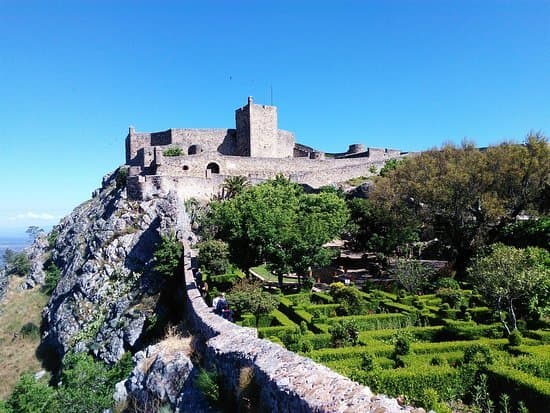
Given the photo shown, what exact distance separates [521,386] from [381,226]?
72.8 feet

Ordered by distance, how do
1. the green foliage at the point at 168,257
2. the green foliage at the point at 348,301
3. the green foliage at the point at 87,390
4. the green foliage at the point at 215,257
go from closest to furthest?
the green foliage at the point at 87,390
the green foliage at the point at 348,301
the green foliage at the point at 215,257
the green foliage at the point at 168,257

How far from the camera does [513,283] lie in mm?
14453

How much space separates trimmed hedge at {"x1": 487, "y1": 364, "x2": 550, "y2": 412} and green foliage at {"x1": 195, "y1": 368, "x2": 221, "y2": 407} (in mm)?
6414

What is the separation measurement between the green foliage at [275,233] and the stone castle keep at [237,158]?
13216mm

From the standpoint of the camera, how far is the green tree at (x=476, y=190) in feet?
87.2

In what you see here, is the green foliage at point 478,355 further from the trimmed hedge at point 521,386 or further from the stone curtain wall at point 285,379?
the stone curtain wall at point 285,379

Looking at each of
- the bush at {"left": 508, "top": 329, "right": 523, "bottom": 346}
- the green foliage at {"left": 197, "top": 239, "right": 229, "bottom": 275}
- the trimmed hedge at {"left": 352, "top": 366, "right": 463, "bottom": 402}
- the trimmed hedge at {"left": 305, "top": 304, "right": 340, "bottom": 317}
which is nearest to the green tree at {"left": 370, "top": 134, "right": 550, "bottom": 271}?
the trimmed hedge at {"left": 305, "top": 304, "right": 340, "bottom": 317}

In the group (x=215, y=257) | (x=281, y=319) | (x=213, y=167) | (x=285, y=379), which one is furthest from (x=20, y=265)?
(x=285, y=379)

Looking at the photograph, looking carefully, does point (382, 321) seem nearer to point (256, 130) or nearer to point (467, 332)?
point (467, 332)

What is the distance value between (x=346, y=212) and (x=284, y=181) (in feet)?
30.8

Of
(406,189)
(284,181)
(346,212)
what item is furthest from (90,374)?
(284,181)

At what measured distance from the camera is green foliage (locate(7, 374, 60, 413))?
17.8 metres

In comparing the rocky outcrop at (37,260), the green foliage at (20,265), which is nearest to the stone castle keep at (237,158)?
the rocky outcrop at (37,260)

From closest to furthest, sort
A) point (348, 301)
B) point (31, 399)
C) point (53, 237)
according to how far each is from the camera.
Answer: point (31, 399), point (348, 301), point (53, 237)
